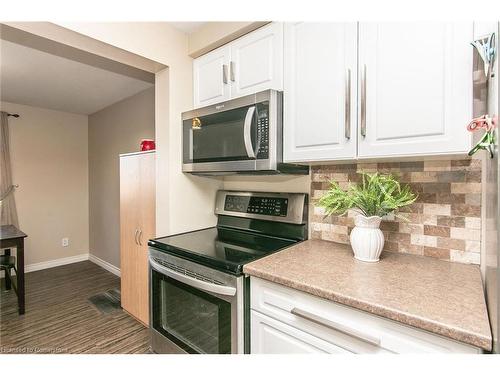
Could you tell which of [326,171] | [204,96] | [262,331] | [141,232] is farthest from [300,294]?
[141,232]

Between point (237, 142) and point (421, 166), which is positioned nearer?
point (421, 166)

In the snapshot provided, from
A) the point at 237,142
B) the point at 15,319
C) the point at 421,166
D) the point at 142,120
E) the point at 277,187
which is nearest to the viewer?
the point at 421,166

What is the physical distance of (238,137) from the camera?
154 centimetres

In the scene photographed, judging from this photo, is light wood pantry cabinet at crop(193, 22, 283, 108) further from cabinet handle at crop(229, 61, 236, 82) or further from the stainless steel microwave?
the stainless steel microwave

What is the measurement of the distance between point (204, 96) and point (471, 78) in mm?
1454

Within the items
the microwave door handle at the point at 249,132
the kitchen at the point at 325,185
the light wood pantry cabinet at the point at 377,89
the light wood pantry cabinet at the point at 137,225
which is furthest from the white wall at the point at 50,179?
the light wood pantry cabinet at the point at 377,89

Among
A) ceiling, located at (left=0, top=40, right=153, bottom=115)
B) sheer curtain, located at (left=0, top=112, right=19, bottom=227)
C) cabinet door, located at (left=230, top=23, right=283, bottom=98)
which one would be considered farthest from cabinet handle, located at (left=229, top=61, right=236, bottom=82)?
sheer curtain, located at (left=0, top=112, right=19, bottom=227)

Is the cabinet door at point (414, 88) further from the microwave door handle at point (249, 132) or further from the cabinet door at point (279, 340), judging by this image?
the cabinet door at point (279, 340)

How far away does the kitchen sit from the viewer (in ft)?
2.88

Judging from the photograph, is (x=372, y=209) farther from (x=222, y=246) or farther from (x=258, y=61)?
(x=258, y=61)

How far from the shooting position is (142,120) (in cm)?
312

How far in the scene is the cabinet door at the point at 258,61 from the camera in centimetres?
146

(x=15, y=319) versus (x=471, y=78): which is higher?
(x=471, y=78)

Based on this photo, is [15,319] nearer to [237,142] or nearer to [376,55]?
[237,142]
